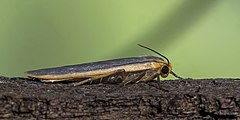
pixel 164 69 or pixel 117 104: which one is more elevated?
pixel 164 69

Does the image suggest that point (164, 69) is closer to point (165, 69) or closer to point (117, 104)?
point (165, 69)

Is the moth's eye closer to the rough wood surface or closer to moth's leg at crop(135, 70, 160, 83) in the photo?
moth's leg at crop(135, 70, 160, 83)

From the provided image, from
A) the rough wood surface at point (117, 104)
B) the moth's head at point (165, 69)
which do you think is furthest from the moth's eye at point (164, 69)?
the rough wood surface at point (117, 104)

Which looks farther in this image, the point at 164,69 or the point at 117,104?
the point at 164,69

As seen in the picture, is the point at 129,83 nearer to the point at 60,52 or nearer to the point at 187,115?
the point at 187,115

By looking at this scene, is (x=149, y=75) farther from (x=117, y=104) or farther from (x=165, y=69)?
(x=117, y=104)

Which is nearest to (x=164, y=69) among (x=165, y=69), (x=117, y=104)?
(x=165, y=69)

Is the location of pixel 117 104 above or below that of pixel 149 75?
below

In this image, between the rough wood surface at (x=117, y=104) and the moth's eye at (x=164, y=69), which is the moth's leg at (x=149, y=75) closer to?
the moth's eye at (x=164, y=69)

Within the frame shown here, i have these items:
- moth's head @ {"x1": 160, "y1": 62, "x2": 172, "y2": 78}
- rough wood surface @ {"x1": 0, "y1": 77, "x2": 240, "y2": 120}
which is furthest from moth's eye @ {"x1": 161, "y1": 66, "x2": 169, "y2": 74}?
rough wood surface @ {"x1": 0, "y1": 77, "x2": 240, "y2": 120}
